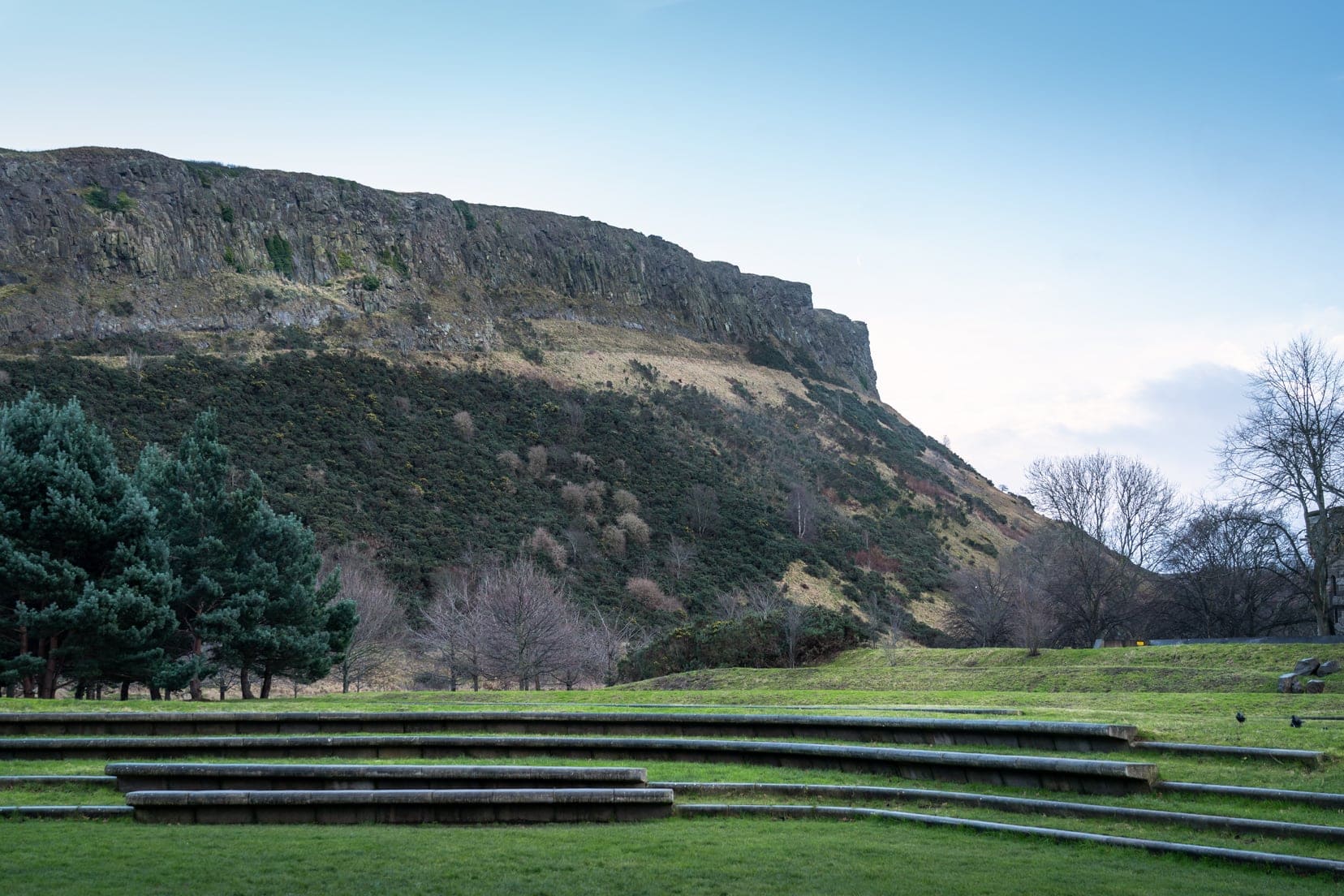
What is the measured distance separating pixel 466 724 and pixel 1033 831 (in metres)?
9.02

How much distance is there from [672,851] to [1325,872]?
17.1 ft

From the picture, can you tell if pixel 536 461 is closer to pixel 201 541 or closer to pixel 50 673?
pixel 201 541

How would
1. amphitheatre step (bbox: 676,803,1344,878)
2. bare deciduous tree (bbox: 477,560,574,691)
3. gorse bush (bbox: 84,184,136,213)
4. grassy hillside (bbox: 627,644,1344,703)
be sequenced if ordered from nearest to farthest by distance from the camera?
1. amphitheatre step (bbox: 676,803,1344,878)
2. grassy hillside (bbox: 627,644,1344,703)
3. bare deciduous tree (bbox: 477,560,574,691)
4. gorse bush (bbox: 84,184,136,213)

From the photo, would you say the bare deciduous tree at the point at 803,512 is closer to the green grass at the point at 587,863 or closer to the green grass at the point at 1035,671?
the green grass at the point at 1035,671

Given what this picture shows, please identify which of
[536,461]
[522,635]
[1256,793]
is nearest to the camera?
[1256,793]

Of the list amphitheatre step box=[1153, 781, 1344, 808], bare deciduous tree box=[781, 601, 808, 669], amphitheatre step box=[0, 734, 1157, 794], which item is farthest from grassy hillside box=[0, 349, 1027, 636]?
amphitheatre step box=[1153, 781, 1344, 808]

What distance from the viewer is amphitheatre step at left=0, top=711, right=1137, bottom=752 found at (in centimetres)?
1485

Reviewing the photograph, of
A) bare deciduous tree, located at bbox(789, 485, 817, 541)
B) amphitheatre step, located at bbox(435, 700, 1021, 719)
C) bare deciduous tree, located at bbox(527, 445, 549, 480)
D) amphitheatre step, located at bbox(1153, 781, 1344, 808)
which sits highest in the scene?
bare deciduous tree, located at bbox(527, 445, 549, 480)

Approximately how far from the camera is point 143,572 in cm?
2361

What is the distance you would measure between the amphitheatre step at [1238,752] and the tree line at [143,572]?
20.6 metres

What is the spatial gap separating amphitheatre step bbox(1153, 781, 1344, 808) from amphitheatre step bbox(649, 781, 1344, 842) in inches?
29.0

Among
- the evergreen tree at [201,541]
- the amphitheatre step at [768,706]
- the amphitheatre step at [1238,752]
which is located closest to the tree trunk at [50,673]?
the evergreen tree at [201,541]

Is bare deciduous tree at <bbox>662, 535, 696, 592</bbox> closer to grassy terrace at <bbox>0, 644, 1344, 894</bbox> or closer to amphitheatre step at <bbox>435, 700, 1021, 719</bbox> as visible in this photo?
amphitheatre step at <bbox>435, 700, 1021, 719</bbox>

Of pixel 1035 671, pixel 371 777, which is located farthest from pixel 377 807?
pixel 1035 671
